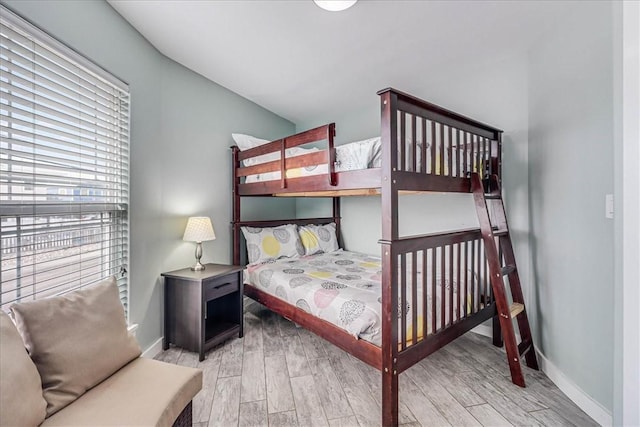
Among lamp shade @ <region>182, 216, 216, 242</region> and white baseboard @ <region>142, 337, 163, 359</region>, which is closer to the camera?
white baseboard @ <region>142, 337, 163, 359</region>

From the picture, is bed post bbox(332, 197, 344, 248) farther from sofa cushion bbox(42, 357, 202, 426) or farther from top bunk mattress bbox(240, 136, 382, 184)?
sofa cushion bbox(42, 357, 202, 426)

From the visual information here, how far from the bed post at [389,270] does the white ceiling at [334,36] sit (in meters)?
0.89

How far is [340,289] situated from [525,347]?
55.2 inches

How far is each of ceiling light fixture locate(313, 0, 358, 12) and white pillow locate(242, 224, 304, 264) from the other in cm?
222

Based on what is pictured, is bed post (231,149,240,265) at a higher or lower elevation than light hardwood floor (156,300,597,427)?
higher

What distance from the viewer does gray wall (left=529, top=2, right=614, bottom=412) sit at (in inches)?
61.3

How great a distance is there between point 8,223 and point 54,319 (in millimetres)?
525

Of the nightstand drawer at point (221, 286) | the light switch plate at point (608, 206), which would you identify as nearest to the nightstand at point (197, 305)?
the nightstand drawer at point (221, 286)

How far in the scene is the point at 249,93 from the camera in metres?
3.28

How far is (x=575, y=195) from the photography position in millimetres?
1762

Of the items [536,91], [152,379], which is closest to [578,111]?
[536,91]

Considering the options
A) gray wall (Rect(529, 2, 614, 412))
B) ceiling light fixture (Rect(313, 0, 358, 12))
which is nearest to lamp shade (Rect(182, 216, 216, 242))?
ceiling light fixture (Rect(313, 0, 358, 12))

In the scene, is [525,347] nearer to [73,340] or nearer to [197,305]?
[197,305]

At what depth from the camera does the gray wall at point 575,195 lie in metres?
1.56
